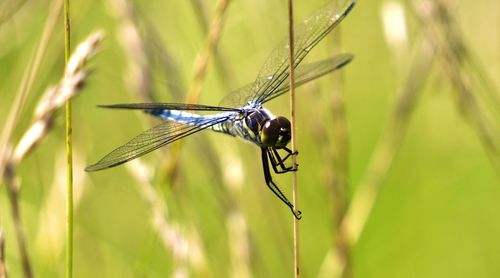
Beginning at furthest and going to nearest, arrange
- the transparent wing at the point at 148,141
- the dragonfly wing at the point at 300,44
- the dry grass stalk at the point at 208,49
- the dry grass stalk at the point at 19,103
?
the dragonfly wing at the point at 300,44 → the dry grass stalk at the point at 208,49 → the transparent wing at the point at 148,141 → the dry grass stalk at the point at 19,103

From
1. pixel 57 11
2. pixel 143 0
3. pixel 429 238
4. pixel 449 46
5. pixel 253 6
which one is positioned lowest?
pixel 429 238

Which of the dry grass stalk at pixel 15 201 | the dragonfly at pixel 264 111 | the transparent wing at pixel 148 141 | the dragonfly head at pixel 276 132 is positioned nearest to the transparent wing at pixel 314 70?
the dragonfly at pixel 264 111

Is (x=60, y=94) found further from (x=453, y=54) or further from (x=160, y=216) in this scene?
(x=453, y=54)

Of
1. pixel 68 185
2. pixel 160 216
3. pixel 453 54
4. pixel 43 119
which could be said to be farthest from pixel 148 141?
pixel 453 54

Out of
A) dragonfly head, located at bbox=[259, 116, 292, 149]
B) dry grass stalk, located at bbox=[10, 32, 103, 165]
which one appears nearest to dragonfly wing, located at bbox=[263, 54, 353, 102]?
dragonfly head, located at bbox=[259, 116, 292, 149]

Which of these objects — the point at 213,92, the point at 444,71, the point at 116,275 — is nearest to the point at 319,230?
the point at 116,275

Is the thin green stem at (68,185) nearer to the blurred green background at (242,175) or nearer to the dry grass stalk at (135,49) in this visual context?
the blurred green background at (242,175)

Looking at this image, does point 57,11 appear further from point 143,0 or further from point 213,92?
point 213,92
